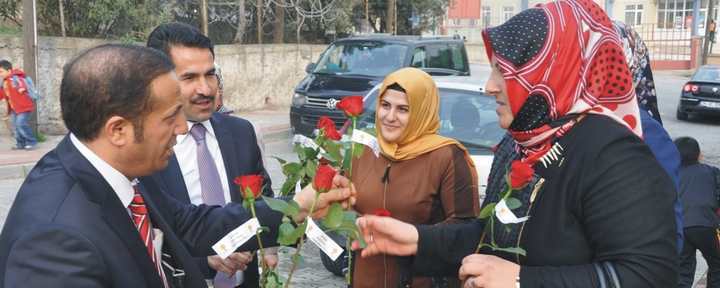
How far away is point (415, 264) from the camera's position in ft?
7.80

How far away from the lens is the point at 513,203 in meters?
1.96

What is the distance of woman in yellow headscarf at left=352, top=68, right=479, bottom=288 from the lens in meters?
3.42

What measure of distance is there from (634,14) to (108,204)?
178 feet

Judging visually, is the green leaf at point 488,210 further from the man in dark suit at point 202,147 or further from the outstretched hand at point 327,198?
the man in dark suit at point 202,147

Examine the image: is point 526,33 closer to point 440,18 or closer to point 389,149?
point 389,149

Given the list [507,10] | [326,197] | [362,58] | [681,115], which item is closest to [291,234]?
[326,197]

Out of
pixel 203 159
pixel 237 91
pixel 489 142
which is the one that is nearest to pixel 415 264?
pixel 203 159

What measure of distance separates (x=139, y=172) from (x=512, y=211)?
101 centimetres

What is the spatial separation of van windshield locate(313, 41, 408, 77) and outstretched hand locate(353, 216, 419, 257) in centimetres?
915

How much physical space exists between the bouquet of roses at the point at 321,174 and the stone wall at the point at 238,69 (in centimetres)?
1037

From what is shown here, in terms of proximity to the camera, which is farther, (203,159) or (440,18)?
(440,18)

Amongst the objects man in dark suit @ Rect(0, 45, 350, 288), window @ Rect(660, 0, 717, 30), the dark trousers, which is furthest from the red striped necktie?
window @ Rect(660, 0, 717, 30)

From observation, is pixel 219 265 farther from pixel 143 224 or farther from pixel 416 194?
pixel 416 194

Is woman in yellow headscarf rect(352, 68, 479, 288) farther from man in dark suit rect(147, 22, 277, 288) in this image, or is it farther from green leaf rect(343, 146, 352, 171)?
green leaf rect(343, 146, 352, 171)
